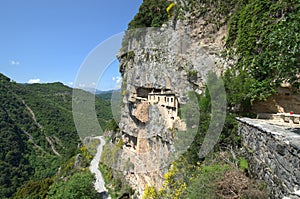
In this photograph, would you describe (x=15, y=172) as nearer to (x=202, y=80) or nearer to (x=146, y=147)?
(x=146, y=147)

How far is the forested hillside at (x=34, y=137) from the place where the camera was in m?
31.6

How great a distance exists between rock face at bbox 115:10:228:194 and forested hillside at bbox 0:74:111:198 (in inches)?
428

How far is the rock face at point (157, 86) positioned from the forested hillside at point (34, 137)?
10880 millimetres

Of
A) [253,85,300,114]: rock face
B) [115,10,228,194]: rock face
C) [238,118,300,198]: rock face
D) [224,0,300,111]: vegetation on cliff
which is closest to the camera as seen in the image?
[238,118,300,198]: rock face

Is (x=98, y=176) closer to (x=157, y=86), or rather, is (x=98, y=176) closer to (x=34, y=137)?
(x=157, y=86)

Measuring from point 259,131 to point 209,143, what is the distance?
89.2 inches

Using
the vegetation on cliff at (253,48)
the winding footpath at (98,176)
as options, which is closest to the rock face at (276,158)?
the vegetation on cliff at (253,48)

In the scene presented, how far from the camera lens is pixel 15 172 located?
32.4 metres

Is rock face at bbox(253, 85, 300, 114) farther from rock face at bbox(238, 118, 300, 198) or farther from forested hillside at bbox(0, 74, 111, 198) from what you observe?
forested hillside at bbox(0, 74, 111, 198)

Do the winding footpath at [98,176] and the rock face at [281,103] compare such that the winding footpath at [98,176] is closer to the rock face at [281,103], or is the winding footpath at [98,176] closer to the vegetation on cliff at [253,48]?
the rock face at [281,103]

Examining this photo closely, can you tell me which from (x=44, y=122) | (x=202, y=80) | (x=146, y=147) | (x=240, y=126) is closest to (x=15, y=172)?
(x=44, y=122)

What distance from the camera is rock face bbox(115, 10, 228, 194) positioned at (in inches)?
404

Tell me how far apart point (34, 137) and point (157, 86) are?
136 feet

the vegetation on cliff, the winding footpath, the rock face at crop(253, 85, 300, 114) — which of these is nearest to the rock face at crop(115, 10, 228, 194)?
the vegetation on cliff
